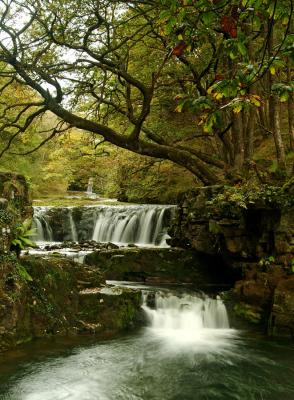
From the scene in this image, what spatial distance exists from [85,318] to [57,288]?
809mm

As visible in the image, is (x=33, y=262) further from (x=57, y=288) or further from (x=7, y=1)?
(x=7, y=1)

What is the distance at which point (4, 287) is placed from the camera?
21.5 feet

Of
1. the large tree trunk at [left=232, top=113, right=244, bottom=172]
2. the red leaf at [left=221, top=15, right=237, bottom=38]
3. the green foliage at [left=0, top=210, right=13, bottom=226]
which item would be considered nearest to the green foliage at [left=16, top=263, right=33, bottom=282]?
the green foliage at [left=0, top=210, right=13, bottom=226]

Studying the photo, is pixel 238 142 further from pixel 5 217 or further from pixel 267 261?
pixel 5 217

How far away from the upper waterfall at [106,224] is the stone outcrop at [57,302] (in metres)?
6.05

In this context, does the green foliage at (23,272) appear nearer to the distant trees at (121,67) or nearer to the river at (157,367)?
the river at (157,367)

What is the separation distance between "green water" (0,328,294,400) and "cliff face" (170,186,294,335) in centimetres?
86

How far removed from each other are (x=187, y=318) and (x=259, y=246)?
235 cm

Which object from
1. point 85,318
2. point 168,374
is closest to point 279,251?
point 168,374

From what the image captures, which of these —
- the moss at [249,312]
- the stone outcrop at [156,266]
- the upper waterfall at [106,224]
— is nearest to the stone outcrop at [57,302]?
the moss at [249,312]

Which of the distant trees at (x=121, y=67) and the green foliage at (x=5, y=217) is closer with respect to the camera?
the green foliage at (x=5, y=217)

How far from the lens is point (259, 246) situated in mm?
9086

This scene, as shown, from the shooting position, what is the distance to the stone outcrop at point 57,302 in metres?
6.60

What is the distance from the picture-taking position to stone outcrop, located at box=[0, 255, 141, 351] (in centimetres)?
660
